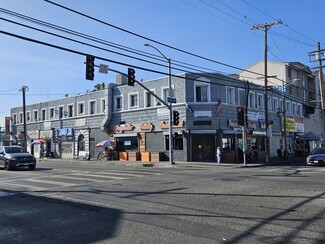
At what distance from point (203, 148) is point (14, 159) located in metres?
17.0

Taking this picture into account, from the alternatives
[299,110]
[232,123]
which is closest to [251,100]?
[232,123]

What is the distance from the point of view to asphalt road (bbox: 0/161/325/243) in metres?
6.44

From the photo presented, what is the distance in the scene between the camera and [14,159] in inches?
901

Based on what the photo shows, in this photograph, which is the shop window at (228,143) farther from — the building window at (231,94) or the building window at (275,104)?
the building window at (275,104)

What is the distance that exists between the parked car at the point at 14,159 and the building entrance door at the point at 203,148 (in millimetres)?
15140

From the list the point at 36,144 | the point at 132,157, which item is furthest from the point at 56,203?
the point at 36,144

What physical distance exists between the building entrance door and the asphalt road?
19.8 meters

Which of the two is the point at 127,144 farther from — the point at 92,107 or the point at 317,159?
the point at 317,159

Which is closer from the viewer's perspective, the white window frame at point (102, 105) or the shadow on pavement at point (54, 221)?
the shadow on pavement at point (54, 221)

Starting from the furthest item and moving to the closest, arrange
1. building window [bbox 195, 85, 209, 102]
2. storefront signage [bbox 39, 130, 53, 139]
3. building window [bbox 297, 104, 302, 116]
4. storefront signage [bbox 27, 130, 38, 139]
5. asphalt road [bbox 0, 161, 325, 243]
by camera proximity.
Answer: building window [bbox 297, 104, 302, 116], storefront signage [bbox 27, 130, 38, 139], storefront signage [bbox 39, 130, 53, 139], building window [bbox 195, 85, 209, 102], asphalt road [bbox 0, 161, 325, 243]

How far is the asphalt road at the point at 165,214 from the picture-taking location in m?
6.44

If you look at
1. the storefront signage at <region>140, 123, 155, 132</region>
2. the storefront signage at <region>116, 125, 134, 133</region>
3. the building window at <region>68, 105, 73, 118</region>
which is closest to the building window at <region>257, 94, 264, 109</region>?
the storefront signage at <region>140, 123, 155, 132</region>

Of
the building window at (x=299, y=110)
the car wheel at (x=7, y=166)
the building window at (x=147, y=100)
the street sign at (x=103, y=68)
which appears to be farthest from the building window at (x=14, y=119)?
the building window at (x=299, y=110)

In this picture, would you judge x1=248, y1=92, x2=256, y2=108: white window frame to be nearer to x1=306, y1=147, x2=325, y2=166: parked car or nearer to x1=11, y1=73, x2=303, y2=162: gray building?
x1=11, y1=73, x2=303, y2=162: gray building
